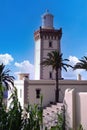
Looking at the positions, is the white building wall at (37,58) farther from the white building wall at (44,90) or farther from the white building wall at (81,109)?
the white building wall at (81,109)

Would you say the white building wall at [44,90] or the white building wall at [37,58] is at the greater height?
the white building wall at [37,58]

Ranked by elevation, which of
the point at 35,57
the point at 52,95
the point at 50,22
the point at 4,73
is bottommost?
the point at 52,95

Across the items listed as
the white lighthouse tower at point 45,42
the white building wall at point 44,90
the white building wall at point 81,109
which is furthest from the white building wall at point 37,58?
the white building wall at point 81,109

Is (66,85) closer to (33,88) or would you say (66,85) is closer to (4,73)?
(33,88)

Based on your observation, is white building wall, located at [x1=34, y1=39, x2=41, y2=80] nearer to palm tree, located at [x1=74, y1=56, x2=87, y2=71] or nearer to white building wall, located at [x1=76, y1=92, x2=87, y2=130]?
palm tree, located at [x1=74, y1=56, x2=87, y2=71]

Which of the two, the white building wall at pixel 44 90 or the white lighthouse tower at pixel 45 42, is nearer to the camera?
the white building wall at pixel 44 90

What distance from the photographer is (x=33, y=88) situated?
124 feet

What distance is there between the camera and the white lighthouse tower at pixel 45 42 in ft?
147

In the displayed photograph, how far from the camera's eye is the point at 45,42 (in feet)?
152

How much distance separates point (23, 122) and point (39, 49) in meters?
40.4

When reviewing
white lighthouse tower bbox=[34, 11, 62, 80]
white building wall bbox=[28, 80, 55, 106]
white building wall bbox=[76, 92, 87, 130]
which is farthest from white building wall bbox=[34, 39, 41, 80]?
white building wall bbox=[76, 92, 87, 130]

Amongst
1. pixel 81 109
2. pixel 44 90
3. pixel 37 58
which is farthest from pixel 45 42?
pixel 81 109

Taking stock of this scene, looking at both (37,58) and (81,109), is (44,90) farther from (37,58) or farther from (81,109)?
(81,109)

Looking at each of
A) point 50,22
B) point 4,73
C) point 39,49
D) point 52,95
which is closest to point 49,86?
point 52,95
